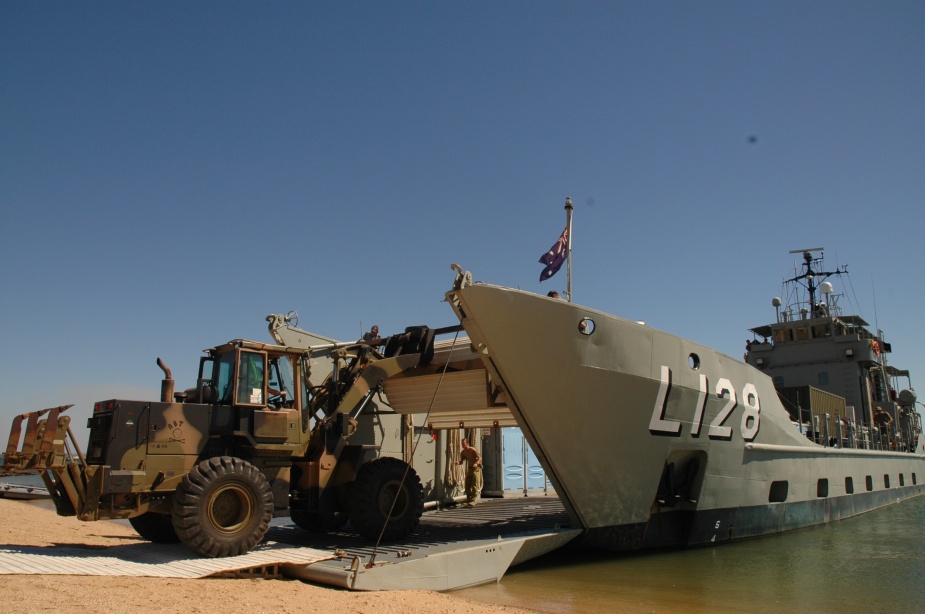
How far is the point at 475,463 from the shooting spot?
14273mm

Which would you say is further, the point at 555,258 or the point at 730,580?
the point at 555,258

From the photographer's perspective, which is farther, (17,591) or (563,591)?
(563,591)

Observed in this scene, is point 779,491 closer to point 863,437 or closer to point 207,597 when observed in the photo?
point 863,437

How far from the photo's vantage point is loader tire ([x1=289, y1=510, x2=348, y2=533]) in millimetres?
9906

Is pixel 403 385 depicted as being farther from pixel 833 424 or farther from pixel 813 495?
pixel 833 424

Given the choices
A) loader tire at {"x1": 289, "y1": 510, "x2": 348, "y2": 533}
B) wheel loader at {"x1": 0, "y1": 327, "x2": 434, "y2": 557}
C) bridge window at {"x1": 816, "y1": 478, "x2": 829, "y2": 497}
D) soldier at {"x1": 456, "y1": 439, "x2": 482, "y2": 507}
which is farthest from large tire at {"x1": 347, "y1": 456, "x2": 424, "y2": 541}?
bridge window at {"x1": 816, "y1": 478, "x2": 829, "y2": 497}

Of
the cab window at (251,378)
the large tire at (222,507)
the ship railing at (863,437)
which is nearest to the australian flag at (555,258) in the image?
the cab window at (251,378)

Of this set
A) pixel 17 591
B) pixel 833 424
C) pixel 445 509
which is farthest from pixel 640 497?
pixel 833 424

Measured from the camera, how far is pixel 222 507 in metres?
7.73

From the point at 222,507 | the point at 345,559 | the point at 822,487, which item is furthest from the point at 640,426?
the point at 822,487

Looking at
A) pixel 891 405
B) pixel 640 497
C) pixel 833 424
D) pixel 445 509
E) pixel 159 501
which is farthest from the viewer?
pixel 891 405

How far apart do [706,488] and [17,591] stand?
29.2 ft

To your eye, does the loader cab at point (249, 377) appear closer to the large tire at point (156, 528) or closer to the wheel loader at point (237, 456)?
the wheel loader at point (237, 456)

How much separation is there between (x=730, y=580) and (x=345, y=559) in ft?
16.3
